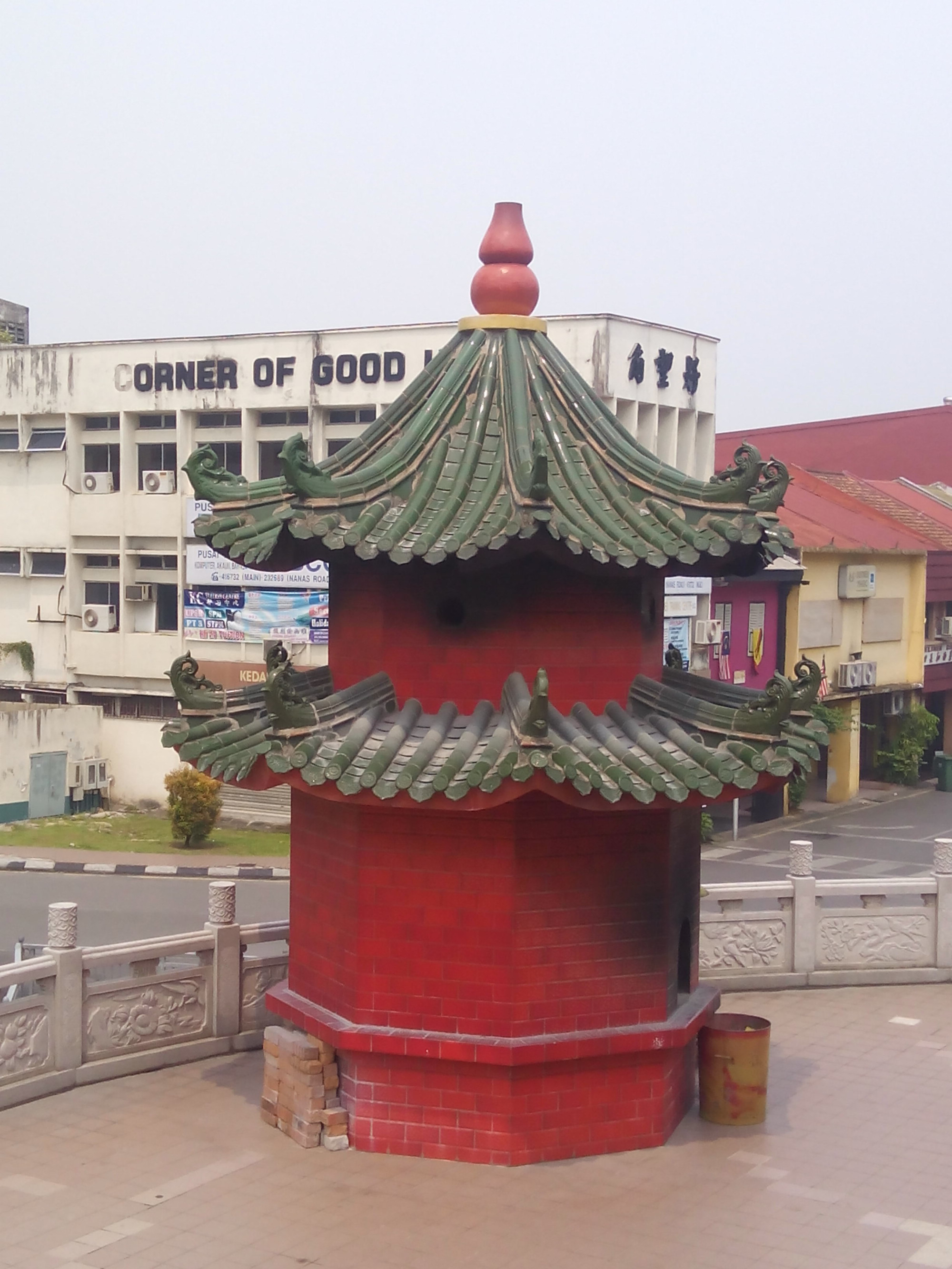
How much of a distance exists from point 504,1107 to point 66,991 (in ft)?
→ 12.0

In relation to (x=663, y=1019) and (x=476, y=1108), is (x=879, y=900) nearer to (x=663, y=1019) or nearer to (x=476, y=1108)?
(x=663, y=1019)

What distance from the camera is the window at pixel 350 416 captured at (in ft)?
102

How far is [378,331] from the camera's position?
3017 centimetres

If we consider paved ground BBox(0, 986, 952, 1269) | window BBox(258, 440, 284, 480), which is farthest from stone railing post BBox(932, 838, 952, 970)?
window BBox(258, 440, 284, 480)

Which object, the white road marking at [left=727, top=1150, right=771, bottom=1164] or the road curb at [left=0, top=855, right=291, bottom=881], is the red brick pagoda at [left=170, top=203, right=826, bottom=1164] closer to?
the white road marking at [left=727, top=1150, right=771, bottom=1164]

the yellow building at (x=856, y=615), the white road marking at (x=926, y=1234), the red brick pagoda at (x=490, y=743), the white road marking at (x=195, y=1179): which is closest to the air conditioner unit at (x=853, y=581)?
the yellow building at (x=856, y=615)

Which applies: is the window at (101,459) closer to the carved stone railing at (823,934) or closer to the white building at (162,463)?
the white building at (162,463)

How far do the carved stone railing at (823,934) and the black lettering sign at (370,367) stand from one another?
17.3m

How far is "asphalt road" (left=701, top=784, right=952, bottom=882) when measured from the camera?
2836 centimetres

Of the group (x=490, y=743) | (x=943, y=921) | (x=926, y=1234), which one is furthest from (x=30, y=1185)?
(x=943, y=921)

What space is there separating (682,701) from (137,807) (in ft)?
80.7

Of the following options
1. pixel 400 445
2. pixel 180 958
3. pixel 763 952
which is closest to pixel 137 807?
pixel 180 958

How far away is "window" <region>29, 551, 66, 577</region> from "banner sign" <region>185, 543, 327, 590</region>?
3557 millimetres

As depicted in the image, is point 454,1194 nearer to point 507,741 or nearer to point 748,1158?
point 748,1158
